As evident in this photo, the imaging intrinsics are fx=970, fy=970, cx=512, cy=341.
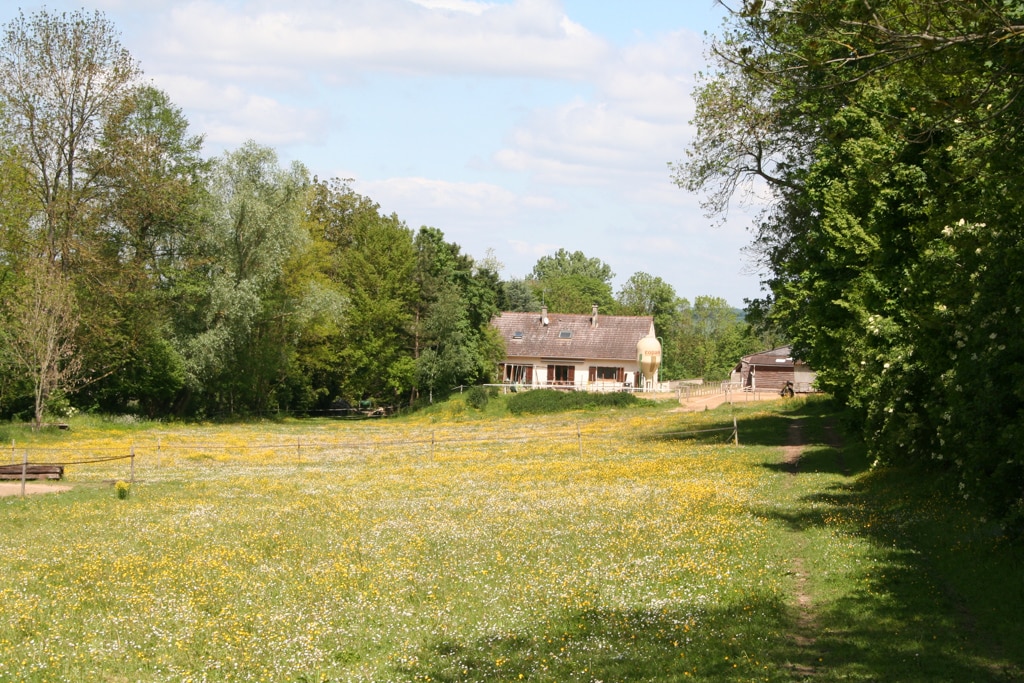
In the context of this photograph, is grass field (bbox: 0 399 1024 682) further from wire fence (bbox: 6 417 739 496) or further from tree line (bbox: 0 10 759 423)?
tree line (bbox: 0 10 759 423)

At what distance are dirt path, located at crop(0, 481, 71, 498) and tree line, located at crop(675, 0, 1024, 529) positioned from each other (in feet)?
77.8

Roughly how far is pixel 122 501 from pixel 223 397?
44496mm

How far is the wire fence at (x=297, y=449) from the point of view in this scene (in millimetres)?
38844

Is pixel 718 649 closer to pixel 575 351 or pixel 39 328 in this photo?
pixel 39 328

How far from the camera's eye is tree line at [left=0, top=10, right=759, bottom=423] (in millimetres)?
51156

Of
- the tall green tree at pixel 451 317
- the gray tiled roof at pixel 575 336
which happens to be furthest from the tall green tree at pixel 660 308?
the tall green tree at pixel 451 317

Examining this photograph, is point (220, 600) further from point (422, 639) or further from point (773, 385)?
point (773, 385)

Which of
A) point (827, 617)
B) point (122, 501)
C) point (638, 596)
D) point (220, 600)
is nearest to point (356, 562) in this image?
point (220, 600)

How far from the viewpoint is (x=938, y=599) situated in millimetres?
13594

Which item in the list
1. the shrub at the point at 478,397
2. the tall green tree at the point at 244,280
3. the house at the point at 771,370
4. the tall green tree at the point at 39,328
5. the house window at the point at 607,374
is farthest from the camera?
the house window at the point at 607,374

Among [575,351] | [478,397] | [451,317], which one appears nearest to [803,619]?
[478,397]

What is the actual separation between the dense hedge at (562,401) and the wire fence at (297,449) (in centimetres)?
1561

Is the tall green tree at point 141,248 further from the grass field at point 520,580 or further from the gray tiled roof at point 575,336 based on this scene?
the gray tiled roof at point 575,336

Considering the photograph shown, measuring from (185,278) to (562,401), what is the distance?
91.1 ft
